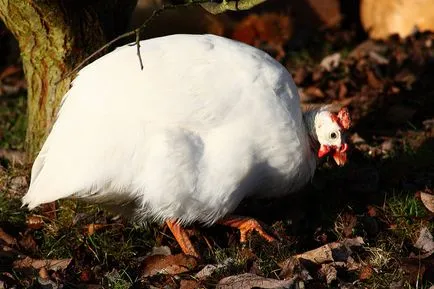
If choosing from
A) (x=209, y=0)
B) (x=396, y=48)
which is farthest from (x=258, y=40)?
(x=209, y=0)

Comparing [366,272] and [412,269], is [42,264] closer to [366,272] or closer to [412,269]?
[366,272]

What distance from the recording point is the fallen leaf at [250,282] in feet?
11.7

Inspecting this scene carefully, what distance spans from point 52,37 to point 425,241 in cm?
225

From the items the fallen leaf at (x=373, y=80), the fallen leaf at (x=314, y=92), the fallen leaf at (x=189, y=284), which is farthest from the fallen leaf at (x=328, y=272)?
the fallen leaf at (x=373, y=80)

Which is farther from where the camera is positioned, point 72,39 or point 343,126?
point 72,39

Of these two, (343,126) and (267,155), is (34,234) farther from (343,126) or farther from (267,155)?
(343,126)

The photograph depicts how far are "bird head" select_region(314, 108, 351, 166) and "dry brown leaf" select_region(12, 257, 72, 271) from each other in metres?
1.41

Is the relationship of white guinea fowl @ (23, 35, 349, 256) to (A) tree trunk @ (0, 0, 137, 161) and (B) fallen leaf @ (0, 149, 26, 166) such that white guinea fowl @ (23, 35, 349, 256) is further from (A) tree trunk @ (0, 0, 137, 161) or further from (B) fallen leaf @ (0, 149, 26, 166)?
(B) fallen leaf @ (0, 149, 26, 166)

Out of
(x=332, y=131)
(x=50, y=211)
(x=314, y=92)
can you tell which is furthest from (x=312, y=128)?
(x=314, y=92)

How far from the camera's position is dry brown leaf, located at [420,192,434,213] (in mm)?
4344

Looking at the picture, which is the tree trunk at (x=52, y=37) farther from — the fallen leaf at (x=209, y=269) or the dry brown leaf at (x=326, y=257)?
the dry brown leaf at (x=326, y=257)

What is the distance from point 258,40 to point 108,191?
3.67 m

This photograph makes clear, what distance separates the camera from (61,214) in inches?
175

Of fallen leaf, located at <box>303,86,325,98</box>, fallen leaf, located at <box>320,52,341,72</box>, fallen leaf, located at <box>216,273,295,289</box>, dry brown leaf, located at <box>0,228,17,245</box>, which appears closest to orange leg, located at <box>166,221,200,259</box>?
fallen leaf, located at <box>216,273,295,289</box>
